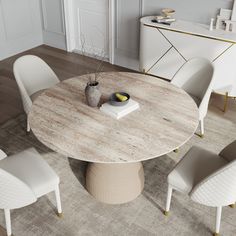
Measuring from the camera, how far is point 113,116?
2.41 m

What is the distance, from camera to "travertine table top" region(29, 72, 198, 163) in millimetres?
2100

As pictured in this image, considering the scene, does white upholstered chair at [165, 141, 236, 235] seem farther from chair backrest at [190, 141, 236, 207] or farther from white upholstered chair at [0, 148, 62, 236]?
white upholstered chair at [0, 148, 62, 236]

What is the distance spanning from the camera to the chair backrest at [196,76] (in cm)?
304

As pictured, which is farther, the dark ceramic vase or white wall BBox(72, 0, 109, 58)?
white wall BBox(72, 0, 109, 58)

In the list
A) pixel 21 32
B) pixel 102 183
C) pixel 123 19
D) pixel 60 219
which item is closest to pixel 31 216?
pixel 60 219

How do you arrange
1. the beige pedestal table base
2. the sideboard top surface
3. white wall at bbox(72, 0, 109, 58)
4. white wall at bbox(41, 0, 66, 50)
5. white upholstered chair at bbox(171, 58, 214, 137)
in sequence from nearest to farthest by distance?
the beige pedestal table base
white upholstered chair at bbox(171, 58, 214, 137)
the sideboard top surface
white wall at bbox(72, 0, 109, 58)
white wall at bbox(41, 0, 66, 50)

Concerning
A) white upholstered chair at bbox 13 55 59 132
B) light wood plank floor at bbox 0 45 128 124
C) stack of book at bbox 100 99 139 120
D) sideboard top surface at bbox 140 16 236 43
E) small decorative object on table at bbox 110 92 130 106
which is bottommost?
light wood plank floor at bbox 0 45 128 124

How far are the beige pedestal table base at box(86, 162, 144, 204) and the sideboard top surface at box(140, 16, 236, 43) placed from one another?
1651 millimetres

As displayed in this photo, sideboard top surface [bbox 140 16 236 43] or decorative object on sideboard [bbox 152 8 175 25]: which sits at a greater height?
decorative object on sideboard [bbox 152 8 175 25]

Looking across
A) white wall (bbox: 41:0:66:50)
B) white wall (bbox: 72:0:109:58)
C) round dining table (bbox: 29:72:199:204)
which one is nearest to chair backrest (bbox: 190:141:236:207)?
round dining table (bbox: 29:72:199:204)

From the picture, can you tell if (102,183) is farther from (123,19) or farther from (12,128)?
(123,19)

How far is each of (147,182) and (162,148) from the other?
77cm

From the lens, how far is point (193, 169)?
2320 millimetres

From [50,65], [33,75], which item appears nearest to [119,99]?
[33,75]
